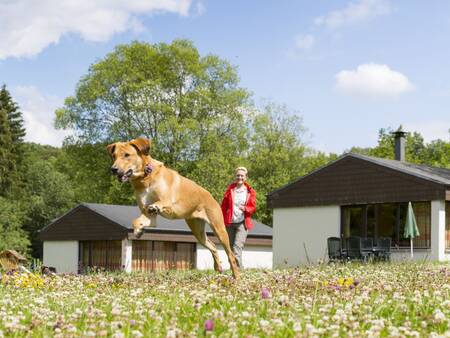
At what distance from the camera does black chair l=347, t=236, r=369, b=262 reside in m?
27.8

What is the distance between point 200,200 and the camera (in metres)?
11.3

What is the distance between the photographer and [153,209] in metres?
10.2

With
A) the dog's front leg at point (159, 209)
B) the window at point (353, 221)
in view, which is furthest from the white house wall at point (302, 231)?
the dog's front leg at point (159, 209)

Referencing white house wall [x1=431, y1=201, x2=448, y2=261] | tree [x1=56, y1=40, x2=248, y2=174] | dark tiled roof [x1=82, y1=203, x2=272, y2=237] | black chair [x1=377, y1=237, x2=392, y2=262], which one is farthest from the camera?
tree [x1=56, y1=40, x2=248, y2=174]

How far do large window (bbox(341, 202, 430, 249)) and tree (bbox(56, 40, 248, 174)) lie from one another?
692 inches

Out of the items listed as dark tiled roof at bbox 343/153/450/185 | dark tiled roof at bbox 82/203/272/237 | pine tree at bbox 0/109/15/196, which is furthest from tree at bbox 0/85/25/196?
dark tiled roof at bbox 343/153/450/185

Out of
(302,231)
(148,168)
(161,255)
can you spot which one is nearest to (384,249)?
(302,231)

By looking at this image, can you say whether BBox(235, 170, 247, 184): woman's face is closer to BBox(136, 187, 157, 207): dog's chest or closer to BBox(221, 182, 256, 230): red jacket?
BBox(221, 182, 256, 230): red jacket

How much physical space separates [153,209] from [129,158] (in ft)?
2.35

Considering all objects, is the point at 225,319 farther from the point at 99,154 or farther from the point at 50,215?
the point at 50,215

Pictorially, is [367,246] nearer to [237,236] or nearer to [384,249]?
[384,249]

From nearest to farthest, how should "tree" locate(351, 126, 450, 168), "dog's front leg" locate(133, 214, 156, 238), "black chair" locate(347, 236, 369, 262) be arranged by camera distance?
"dog's front leg" locate(133, 214, 156, 238) → "black chair" locate(347, 236, 369, 262) → "tree" locate(351, 126, 450, 168)

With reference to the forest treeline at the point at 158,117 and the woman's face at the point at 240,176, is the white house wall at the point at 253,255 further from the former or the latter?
the woman's face at the point at 240,176

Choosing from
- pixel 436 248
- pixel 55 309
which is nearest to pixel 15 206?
pixel 436 248
